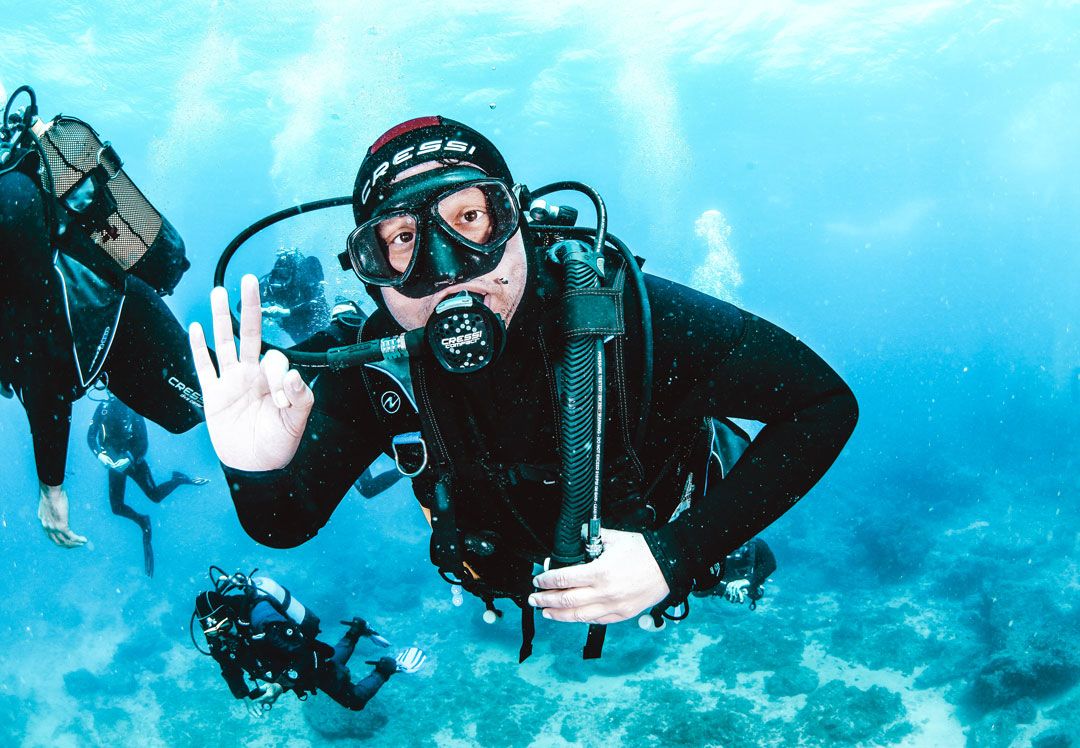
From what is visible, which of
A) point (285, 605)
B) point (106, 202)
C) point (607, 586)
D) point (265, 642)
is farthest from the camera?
point (285, 605)

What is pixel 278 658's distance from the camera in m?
6.37

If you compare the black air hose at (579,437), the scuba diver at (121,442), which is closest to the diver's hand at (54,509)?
the black air hose at (579,437)

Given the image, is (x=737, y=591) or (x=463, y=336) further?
(x=737, y=591)

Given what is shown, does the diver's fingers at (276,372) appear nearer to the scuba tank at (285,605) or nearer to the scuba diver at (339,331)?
the scuba diver at (339,331)

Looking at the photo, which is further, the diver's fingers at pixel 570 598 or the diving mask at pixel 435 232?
the diving mask at pixel 435 232

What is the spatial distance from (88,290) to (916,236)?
79.8 metres

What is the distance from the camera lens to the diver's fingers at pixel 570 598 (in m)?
2.03

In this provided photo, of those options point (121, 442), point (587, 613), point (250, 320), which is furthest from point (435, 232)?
point (121, 442)

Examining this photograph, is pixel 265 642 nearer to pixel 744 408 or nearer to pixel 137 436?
pixel 137 436

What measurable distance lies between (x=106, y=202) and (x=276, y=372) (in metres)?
3.31

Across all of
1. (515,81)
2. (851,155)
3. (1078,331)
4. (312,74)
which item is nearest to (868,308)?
(1078,331)

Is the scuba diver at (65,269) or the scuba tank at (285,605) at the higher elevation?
the scuba diver at (65,269)

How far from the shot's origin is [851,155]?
44.0m

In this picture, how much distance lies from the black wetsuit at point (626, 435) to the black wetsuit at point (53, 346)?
271cm
